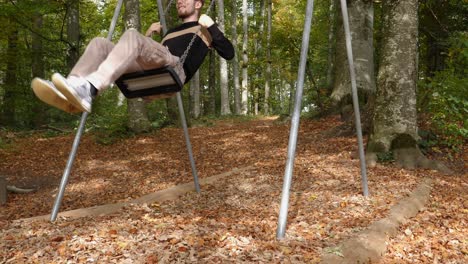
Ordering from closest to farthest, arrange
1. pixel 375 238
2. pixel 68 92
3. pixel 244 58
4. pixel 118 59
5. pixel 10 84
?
pixel 68 92 → pixel 118 59 → pixel 375 238 → pixel 10 84 → pixel 244 58

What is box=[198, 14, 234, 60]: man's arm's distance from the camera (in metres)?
4.09

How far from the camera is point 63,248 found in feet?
9.79

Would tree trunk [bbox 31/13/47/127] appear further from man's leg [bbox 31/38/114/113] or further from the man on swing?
man's leg [bbox 31/38/114/113]

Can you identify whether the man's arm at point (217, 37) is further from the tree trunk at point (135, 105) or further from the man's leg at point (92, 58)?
the tree trunk at point (135, 105)

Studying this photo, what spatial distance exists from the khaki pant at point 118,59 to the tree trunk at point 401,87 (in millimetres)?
3978

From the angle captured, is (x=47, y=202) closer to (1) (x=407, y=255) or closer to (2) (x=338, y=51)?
(1) (x=407, y=255)

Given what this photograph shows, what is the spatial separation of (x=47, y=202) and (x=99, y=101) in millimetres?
8174

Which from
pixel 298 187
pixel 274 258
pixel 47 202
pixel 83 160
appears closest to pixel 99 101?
pixel 83 160

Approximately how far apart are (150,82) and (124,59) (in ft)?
2.03

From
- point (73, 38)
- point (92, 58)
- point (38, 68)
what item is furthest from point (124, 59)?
point (38, 68)

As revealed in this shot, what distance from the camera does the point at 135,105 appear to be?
1026cm

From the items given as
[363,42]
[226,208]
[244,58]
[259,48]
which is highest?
[259,48]

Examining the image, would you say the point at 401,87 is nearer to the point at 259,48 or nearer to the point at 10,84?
the point at 10,84

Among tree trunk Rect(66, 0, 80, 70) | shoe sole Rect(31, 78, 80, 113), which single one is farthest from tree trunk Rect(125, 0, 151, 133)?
shoe sole Rect(31, 78, 80, 113)
